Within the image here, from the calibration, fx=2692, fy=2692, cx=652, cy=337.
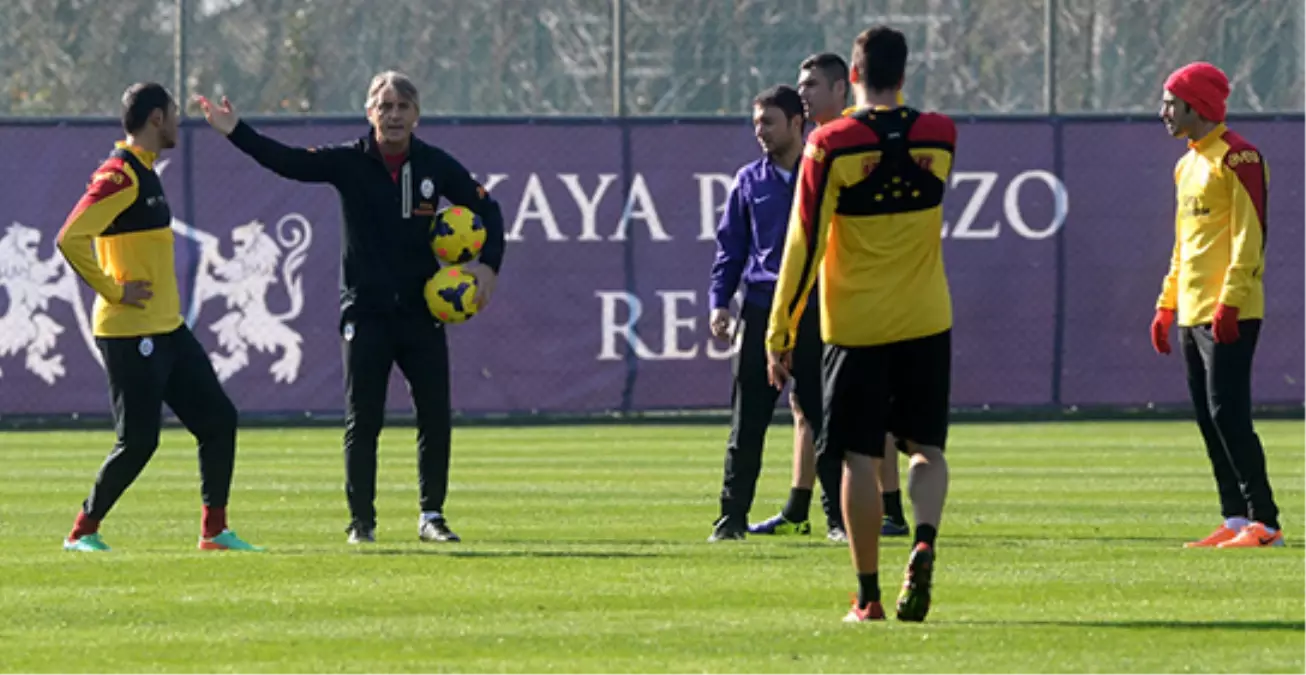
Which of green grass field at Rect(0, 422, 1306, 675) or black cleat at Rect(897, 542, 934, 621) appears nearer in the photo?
green grass field at Rect(0, 422, 1306, 675)

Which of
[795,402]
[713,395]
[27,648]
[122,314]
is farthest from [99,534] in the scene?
[713,395]

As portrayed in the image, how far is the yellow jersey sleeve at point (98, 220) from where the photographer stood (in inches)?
447

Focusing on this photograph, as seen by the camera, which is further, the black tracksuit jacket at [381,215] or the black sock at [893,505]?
the black sock at [893,505]

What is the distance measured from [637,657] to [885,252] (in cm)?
175

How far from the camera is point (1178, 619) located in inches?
356

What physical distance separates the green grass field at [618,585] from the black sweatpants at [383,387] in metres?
0.31

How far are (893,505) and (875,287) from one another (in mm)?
3547

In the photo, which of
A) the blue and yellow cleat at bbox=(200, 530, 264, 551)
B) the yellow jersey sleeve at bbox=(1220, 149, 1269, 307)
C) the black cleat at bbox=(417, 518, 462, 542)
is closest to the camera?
the yellow jersey sleeve at bbox=(1220, 149, 1269, 307)

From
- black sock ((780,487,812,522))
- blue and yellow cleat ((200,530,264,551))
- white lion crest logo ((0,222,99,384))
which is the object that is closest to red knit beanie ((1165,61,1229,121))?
black sock ((780,487,812,522))

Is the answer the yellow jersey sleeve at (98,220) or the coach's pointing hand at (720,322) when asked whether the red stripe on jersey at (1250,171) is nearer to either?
the coach's pointing hand at (720,322)

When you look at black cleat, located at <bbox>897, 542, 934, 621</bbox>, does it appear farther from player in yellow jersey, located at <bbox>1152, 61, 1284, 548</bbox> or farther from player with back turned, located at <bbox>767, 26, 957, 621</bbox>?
player in yellow jersey, located at <bbox>1152, 61, 1284, 548</bbox>

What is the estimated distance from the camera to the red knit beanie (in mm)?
11820

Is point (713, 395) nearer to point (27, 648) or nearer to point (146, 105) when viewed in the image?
point (146, 105)

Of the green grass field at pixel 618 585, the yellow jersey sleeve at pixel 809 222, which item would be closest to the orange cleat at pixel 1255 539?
the green grass field at pixel 618 585
